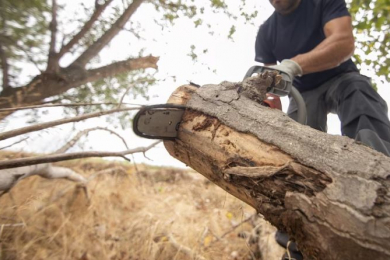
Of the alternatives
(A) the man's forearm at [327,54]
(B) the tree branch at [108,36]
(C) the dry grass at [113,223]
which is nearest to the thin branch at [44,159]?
(C) the dry grass at [113,223]

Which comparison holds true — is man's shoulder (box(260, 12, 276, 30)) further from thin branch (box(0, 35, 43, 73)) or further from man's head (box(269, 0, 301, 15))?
thin branch (box(0, 35, 43, 73))

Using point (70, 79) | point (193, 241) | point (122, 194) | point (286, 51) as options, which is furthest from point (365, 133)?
point (70, 79)

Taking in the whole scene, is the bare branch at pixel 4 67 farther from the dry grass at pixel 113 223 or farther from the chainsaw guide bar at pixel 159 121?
the chainsaw guide bar at pixel 159 121

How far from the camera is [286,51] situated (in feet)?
6.84

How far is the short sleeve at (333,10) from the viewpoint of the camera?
168 centimetres

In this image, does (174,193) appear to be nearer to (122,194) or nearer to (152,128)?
(122,194)

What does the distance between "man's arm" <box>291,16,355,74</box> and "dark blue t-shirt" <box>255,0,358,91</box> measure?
11 cm

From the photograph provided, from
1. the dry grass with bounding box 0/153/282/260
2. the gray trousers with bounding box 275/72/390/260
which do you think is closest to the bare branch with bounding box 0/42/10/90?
the dry grass with bounding box 0/153/282/260

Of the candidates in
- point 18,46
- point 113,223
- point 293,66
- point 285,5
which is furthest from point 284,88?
point 18,46

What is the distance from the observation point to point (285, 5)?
1.98 metres

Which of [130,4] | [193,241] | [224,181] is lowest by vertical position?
[193,241]

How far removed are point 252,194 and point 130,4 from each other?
324cm

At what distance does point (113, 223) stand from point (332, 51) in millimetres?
2284

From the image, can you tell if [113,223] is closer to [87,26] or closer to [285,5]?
[87,26]
